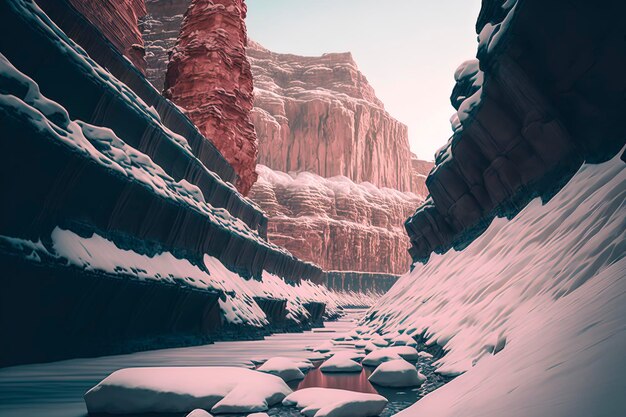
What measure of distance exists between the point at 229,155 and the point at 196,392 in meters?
33.7

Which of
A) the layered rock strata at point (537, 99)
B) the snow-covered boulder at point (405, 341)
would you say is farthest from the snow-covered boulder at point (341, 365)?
the layered rock strata at point (537, 99)

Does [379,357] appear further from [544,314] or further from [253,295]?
[253,295]

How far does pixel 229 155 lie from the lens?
37.0 m

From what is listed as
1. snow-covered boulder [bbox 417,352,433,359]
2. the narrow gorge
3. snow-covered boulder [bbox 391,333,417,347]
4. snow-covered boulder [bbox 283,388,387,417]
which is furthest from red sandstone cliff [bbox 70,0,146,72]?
snow-covered boulder [bbox 283,388,387,417]

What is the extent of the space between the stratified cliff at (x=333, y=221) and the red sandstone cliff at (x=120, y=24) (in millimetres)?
46306

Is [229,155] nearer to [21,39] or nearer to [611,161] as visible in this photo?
[21,39]

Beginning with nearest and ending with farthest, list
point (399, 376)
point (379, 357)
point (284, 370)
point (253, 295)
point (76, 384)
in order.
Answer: point (76, 384) < point (399, 376) < point (284, 370) < point (379, 357) < point (253, 295)

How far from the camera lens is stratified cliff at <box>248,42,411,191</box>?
350 ft

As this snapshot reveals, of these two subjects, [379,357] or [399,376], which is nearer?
[399,376]

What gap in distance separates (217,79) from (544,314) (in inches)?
1455

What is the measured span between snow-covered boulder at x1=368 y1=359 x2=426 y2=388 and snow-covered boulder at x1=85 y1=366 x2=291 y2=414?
5.94ft

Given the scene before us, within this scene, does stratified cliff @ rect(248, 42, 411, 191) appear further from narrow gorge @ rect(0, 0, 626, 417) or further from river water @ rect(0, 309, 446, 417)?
river water @ rect(0, 309, 446, 417)

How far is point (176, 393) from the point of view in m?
4.35

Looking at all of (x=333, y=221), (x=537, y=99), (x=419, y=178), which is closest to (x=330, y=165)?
(x=333, y=221)
